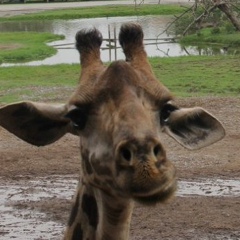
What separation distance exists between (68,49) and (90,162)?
126 feet

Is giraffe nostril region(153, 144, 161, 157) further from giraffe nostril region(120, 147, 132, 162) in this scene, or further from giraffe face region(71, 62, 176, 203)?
giraffe nostril region(120, 147, 132, 162)

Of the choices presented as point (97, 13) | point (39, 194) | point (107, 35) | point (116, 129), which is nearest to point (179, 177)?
point (39, 194)

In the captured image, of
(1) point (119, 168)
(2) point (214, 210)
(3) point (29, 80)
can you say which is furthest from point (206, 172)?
(3) point (29, 80)

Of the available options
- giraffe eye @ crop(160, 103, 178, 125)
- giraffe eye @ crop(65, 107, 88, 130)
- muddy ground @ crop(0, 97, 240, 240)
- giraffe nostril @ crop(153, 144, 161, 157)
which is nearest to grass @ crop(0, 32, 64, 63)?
muddy ground @ crop(0, 97, 240, 240)

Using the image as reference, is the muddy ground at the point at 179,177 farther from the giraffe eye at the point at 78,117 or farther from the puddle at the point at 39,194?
the giraffe eye at the point at 78,117

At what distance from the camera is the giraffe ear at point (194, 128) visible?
5129 mm

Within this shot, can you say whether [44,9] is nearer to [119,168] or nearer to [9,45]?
[9,45]

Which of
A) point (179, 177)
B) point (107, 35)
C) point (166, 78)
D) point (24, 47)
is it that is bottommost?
point (107, 35)

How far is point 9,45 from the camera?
43.1 metres

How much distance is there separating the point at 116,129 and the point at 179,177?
30.5 feet

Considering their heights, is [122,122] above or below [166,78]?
above

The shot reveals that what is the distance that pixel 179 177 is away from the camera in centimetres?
1355

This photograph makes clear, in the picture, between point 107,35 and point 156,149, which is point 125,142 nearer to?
point 156,149

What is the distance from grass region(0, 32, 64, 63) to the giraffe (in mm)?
32471
